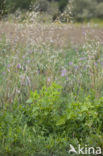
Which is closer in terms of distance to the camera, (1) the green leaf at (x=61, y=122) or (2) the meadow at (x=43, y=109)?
(2) the meadow at (x=43, y=109)

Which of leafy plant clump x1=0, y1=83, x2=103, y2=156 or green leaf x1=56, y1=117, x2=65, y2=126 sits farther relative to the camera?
green leaf x1=56, y1=117, x2=65, y2=126

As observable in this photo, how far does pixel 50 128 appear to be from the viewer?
10.3 ft

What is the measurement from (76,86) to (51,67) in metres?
0.49

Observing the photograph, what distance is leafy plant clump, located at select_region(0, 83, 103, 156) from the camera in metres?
2.72

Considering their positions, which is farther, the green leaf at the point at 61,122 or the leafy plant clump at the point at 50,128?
the green leaf at the point at 61,122

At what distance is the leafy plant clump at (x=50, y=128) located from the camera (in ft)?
8.92

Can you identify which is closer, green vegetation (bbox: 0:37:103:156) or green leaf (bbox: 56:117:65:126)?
green vegetation (bbox: 0:37:103:156)

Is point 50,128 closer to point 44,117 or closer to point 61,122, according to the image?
point 44,117

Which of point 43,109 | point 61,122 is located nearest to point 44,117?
point 43,109

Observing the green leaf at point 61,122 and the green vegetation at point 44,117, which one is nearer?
the green vegetation at point 44,117

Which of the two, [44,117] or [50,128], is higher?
[44,117]

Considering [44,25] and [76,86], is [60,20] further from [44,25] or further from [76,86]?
[76,86]

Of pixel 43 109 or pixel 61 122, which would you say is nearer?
pixel 61 122

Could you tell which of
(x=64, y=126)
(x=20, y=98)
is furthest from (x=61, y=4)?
(x=64, y=126)
